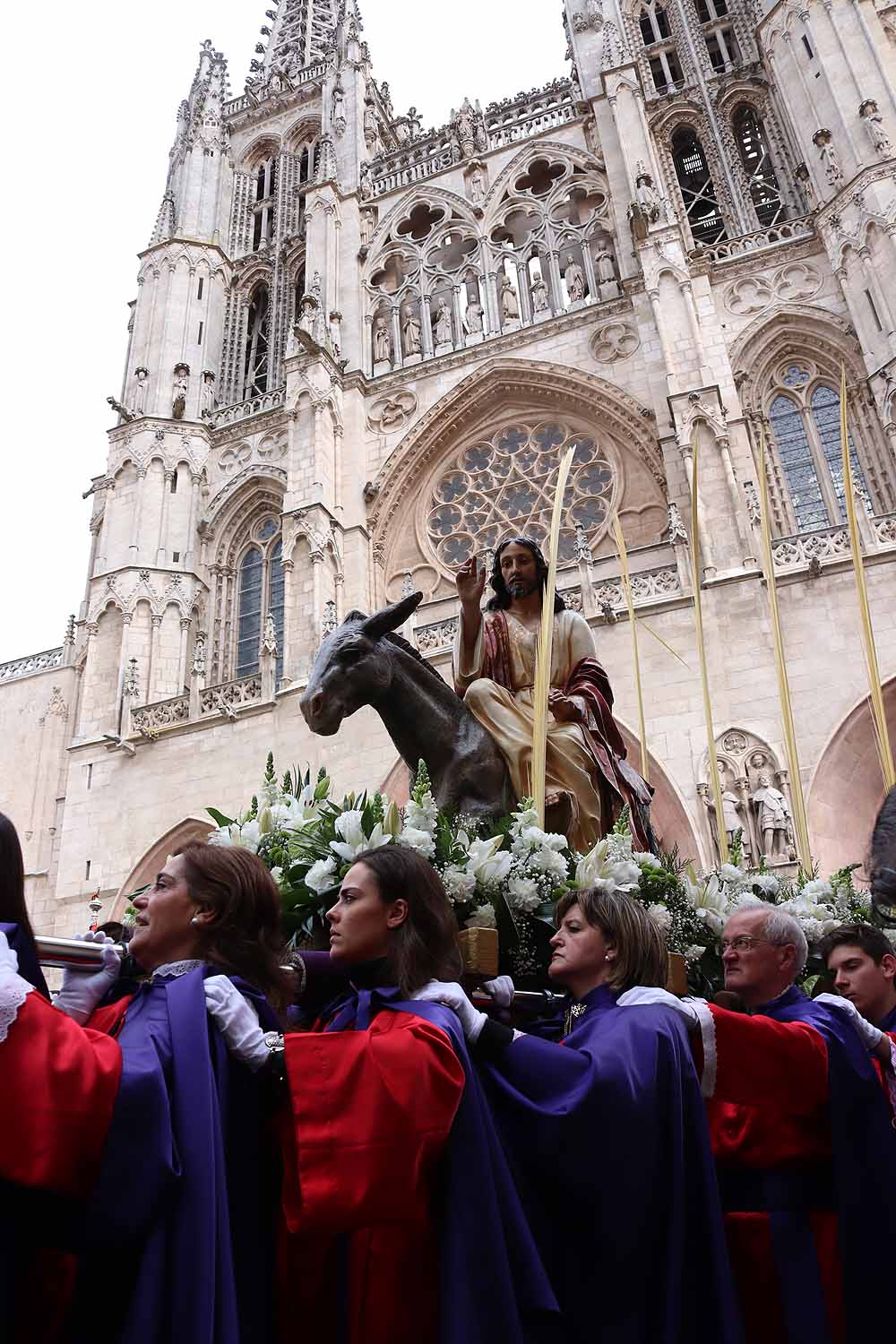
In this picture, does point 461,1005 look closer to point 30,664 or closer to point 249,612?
point 249,612

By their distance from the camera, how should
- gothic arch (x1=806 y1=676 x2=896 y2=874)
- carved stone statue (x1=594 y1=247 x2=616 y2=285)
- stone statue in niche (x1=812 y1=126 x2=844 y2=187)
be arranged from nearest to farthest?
gothic arch (x1=806 y1=676 x2=896 y2=874)
stone statue in niche (x1=812 y1=126 x2=844 y2=187)
carved stone statue (x1=594 y1=247 x2=616 y2=285)

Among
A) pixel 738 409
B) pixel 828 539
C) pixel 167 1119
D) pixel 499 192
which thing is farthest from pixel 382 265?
pixel 167 1119

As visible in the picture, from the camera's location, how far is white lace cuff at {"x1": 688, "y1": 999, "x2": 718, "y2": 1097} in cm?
241

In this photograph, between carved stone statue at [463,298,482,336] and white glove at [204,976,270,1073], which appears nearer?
white glove at [204,976,270,1073]

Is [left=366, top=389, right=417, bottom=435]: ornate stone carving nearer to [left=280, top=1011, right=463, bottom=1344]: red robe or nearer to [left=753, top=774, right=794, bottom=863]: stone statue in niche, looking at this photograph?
[left=753, top=774, right=794, bottom=863]: stone statue in niche

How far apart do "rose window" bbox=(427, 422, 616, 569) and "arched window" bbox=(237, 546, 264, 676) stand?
378cm

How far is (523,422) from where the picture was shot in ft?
60.8

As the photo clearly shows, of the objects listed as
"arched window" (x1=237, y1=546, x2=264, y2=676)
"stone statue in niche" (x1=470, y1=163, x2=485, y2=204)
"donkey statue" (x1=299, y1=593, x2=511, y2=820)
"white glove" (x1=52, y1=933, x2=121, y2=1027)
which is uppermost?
"stone statue in niche" (x1=470, y1=163, x2=485, y2=204)

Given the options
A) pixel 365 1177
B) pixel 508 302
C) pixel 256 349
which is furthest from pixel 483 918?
pixel 256 349

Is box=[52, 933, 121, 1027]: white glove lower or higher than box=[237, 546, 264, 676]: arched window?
lower

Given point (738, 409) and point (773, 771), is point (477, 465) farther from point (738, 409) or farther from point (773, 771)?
point (773, 771)

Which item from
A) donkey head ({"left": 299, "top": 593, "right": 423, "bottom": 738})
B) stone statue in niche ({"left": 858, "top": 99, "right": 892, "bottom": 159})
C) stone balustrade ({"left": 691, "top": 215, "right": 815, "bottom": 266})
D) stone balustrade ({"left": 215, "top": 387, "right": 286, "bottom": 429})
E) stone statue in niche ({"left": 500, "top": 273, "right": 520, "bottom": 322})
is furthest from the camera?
stone balustrade ({"left": 215, "top": 387, "right": 286, "bottom": 429})

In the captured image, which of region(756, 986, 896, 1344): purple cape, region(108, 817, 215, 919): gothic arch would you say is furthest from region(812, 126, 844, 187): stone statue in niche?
region(756, 986, 896, 1344): purple cape

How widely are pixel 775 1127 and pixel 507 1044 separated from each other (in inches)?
33.8
